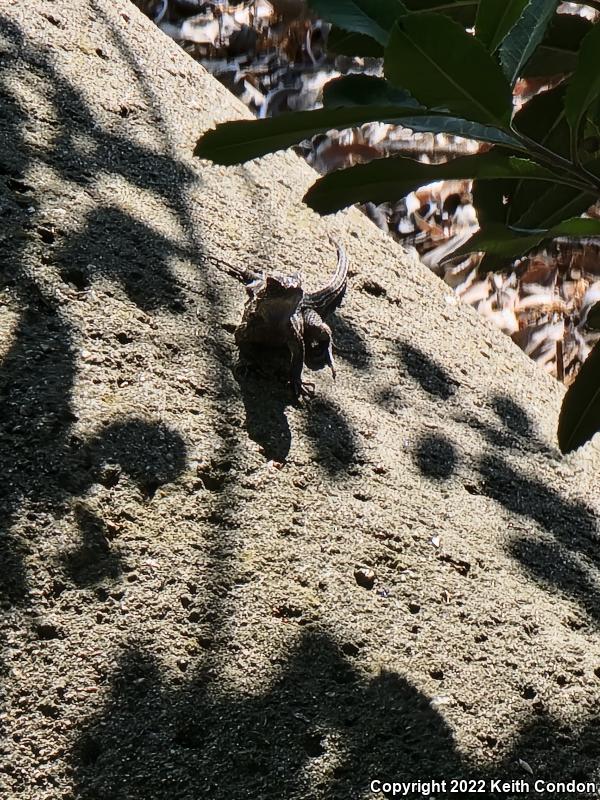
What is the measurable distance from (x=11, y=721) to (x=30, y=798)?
0.19 m

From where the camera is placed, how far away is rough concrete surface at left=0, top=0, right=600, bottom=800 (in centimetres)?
239

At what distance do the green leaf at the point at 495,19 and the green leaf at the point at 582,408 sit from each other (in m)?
1.08

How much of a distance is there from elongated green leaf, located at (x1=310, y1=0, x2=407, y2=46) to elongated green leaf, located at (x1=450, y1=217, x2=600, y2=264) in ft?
1.76

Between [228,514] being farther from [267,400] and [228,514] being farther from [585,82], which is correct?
[585,82]

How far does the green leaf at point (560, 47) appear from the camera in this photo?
2.50m

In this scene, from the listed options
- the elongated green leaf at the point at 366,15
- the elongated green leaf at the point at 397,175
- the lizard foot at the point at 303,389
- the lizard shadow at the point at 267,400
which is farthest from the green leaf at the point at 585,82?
the lizard foot at the point at 303,389

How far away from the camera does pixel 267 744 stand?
7.91 feet

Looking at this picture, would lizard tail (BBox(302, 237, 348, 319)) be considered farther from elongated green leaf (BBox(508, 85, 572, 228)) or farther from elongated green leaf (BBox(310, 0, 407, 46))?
elongated green leaf (BBox(310, 0, 407, 46))

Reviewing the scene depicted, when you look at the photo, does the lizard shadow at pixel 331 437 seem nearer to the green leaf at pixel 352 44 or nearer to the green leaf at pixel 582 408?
the green leaf at pixel 582 408

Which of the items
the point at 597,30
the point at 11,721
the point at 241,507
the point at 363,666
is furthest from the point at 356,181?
the point at 11,721

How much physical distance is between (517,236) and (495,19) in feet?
1.64

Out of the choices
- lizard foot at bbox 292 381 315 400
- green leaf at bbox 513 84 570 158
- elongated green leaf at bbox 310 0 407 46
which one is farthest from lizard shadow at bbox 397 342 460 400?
elongated green leaf at bbox 310 0 407 46

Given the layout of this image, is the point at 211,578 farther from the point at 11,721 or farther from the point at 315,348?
the point at 315,348

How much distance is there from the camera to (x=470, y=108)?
5.70ft
